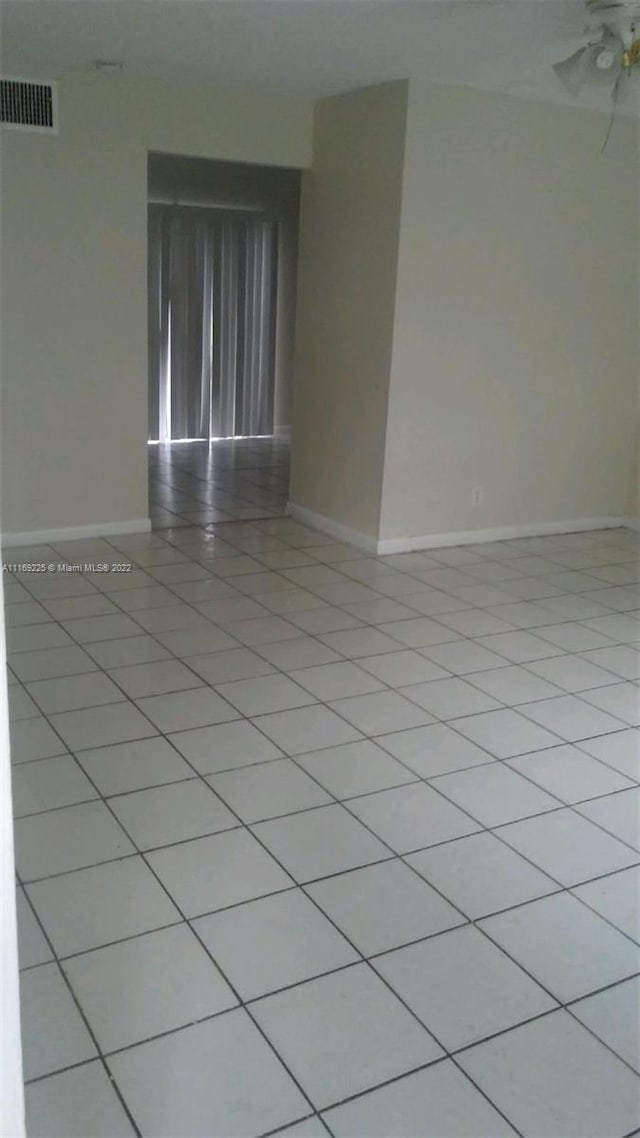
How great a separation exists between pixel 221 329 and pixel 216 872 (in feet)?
22.0

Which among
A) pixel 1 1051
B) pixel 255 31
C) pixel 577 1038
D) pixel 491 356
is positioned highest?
pixel 255 31

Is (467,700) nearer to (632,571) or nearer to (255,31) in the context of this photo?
(632,571)

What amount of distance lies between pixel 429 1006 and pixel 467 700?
147 cm

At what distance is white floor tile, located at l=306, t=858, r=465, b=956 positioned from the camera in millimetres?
1974

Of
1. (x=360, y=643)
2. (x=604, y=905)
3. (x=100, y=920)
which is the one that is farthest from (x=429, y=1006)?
(x=360, y=643)

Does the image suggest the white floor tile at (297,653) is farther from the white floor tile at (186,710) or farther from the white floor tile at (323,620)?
the white floor tile at (186,710)

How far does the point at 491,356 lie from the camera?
16.0 ft

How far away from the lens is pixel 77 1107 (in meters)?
1.53

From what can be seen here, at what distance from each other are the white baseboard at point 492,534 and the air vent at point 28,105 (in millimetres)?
2591

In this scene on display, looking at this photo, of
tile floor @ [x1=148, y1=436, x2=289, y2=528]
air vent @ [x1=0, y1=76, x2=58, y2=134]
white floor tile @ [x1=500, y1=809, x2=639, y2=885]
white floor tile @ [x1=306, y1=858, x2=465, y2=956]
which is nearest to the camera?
white floor tile @ [x1=306, y1=858, x2=465, y2=956]

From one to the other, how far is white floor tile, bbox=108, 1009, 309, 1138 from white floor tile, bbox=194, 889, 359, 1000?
13cm

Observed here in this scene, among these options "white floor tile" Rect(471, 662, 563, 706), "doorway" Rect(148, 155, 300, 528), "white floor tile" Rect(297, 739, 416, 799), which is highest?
"doorway" Rect(148, 155, 300, 528)

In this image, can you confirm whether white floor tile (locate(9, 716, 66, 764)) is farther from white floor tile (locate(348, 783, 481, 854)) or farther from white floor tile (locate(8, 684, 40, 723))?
white floor tile (locate(348, 783, 481, 854))

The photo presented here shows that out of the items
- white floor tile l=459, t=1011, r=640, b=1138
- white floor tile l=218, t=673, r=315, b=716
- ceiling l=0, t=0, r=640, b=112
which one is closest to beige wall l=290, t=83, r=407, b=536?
ceiling l=0, t=0, r=640, b=112
